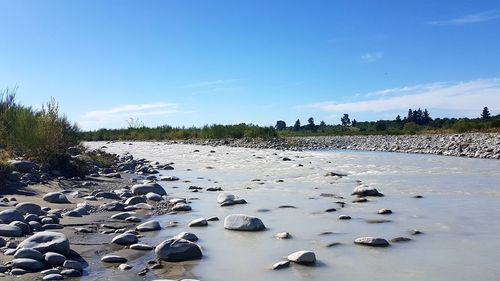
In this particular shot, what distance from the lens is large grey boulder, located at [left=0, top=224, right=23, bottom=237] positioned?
19.1ft

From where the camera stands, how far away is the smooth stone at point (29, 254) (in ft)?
15.7

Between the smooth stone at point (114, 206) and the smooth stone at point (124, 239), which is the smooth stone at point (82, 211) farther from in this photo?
the smooth stone at point (124, 239)

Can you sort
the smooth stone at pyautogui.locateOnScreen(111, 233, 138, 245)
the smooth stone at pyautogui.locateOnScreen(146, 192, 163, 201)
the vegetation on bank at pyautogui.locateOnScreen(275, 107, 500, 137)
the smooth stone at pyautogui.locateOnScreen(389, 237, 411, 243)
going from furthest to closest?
the vegetation on bank at pyautogui.locateOnScreen(275, 107, 500, 137)
the smooth stone at pyautogui.locateOnScreen(146, 192, 163, 201)
the smooth stone at pyautogui.locateOnScreen(389, 237, 411, 243)
the smooth stone at pyautogui.locateOnScreen(111, 233, 138, 245)

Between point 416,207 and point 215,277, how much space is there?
541cm

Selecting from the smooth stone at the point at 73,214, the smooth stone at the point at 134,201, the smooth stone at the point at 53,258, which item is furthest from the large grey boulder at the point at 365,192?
the smooth stone at the point at 53,258

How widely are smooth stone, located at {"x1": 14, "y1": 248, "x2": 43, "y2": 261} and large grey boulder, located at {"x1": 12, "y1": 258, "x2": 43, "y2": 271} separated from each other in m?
0.12

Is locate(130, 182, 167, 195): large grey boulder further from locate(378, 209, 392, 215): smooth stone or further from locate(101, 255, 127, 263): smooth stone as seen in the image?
locate(101, 255, 127, 263): smooth stone

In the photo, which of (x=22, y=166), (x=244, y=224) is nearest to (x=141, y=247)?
(x=244, y=224)

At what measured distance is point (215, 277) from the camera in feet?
15.7

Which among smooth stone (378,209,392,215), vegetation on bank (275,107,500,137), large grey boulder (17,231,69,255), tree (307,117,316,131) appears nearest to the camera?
large grey boulder (17,231,69,255)

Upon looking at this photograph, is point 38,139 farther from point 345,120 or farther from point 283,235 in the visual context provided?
point 345,120

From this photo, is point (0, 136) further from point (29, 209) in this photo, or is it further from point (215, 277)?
point (215, 277)

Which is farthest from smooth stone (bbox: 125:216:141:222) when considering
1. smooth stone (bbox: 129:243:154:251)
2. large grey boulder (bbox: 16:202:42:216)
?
smooth stone (bbox: 129:243:154:251)

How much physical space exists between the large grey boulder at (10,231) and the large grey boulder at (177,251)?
1.84 m
